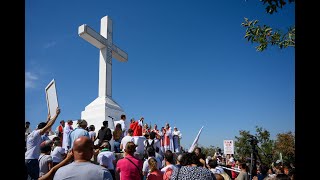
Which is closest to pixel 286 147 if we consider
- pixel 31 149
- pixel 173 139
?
pixel 173 139

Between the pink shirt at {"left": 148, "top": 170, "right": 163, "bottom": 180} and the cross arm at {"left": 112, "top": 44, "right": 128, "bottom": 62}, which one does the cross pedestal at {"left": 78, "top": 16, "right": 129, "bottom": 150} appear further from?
the pink shirt at {"left": 148, "top": 170, "right": 163, "bottom": 180}

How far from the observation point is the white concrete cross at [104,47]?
776 inches

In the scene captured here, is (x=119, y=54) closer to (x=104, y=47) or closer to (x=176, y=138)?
(x=104, y=47)

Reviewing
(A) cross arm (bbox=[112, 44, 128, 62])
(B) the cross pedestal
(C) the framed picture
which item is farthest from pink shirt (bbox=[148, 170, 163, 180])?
(A) cross arm (bbox=[112, 44, 128, 62])

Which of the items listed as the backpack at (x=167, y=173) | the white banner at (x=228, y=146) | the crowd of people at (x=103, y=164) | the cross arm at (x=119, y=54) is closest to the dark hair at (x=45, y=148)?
the crowd of people at (x=103, y=164)

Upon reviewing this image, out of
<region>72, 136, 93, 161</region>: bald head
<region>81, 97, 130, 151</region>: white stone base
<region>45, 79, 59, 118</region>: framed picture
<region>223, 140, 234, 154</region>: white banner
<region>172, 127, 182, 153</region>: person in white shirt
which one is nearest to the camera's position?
<region>72, 136, 93, 161</region>: bald head

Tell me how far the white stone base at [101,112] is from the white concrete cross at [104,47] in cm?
72

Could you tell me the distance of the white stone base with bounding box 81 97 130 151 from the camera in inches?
734

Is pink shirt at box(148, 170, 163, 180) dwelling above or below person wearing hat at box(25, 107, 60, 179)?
below

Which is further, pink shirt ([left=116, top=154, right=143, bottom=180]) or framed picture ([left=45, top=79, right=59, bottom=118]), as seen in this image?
pink shirt ([left=116, top=154, right=143, bottom=180])

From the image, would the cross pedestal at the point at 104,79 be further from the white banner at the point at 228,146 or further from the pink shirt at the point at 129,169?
the pink shirt at the point at 129,169

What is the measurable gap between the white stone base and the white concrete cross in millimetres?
724
